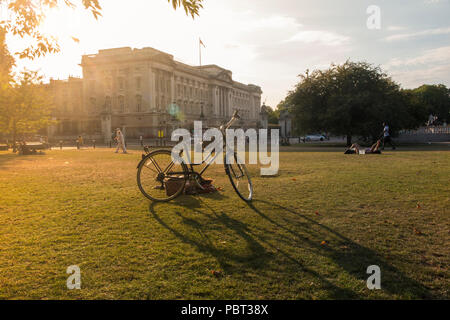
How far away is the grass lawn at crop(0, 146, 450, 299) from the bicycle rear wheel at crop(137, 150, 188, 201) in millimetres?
262

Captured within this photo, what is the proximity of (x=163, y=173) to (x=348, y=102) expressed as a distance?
97.4ft

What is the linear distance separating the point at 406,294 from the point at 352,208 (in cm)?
324

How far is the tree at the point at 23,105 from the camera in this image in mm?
30998

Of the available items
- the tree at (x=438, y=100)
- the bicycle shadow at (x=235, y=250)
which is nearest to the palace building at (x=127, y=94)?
the bicycle shadow at (x=235, y=250)

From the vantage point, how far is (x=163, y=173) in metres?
6.82

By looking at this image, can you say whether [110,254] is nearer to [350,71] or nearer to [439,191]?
[439,191]

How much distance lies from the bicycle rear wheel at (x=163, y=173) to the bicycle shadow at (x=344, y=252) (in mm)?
1771

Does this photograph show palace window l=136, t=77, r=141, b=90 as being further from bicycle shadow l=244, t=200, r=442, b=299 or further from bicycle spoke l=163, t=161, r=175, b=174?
bicycle shadow l=244, t=200, r=442, b=299

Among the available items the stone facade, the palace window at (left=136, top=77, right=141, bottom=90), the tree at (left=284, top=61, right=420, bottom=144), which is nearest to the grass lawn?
the tree at (left=284, top=61, right=420, bottom=144)

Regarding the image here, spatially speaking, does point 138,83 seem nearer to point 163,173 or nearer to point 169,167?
point 163,173

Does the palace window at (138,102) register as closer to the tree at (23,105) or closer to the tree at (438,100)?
the tree at (23,105)

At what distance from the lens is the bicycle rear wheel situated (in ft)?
21.5
